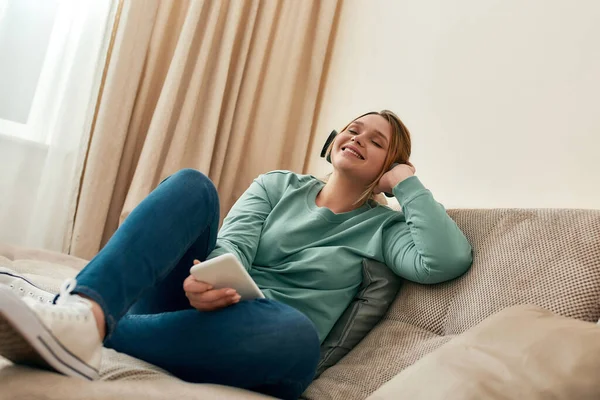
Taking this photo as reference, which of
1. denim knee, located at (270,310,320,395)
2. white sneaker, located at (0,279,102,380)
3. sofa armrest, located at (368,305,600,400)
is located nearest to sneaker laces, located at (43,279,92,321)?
white sneaker, located at (0,279,102,380)

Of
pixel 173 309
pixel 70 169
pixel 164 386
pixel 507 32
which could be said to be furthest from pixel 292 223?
pixel 70 169

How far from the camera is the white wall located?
1.49 meters

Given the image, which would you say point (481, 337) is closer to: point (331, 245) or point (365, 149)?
point (331, 245)

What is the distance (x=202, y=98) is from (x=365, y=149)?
110cm

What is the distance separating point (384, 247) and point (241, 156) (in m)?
1.28

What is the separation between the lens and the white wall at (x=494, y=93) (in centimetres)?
149

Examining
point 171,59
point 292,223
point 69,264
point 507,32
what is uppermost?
point 507,32

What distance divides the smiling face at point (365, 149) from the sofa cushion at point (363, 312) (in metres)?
0.26

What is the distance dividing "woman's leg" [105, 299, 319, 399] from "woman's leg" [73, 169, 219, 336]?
0.32 feet

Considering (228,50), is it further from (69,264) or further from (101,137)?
(69,264)

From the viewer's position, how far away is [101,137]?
214cm

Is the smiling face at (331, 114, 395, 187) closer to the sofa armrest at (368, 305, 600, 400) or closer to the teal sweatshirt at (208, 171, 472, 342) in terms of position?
the teal sweatshirt at (208, 171, 472, 342)

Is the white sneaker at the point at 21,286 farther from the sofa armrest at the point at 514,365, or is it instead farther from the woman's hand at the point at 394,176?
the woman's hand at the point at 394,176

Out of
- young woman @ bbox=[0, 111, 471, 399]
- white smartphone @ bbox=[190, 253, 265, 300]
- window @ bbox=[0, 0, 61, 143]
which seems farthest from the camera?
window @ bbox=[0, 0, 61, 143]
